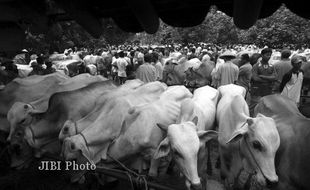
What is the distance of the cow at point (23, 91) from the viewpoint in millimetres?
5777

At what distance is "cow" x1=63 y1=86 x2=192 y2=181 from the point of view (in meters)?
3.88

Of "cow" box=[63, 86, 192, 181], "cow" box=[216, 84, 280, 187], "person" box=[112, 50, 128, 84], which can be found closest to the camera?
"cow" box=[216, 84, 280, 187]

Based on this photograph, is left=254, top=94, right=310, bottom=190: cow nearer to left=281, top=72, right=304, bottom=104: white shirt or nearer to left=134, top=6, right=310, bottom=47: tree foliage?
left=281, top=72, right=304, bottom=104: white shirt

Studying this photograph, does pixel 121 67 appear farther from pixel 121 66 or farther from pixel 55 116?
pixel 55 116

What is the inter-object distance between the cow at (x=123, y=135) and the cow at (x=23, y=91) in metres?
2.22

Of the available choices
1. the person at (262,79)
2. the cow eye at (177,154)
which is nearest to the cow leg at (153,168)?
the cow eye at (177,154)

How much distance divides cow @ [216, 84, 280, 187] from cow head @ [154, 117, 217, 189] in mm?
372

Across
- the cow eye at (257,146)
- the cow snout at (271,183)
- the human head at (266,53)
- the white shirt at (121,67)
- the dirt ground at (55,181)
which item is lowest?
the dirt ground at (55,181)

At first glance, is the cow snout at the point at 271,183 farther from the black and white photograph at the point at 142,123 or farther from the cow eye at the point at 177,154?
the cow eye at the point at 177,154

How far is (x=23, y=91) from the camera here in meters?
6.00

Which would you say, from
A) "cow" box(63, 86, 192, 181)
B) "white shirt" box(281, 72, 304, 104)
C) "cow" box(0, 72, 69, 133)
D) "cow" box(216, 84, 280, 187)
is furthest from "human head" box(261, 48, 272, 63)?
"cow" box(0, 72, 69, 133)

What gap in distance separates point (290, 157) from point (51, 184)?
367 cm

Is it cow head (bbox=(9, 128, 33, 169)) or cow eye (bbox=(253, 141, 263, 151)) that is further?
cow head (bbox=(9, 128, 33, 169))

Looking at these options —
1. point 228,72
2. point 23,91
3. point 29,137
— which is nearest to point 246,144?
point 29,137
